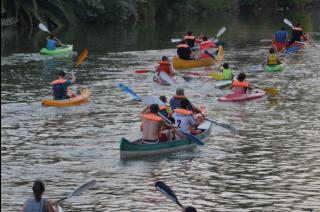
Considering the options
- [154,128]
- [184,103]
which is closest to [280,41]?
[184,103]

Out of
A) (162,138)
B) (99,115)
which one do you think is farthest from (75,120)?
(162,138)

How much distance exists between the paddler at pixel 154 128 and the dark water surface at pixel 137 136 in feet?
1.58

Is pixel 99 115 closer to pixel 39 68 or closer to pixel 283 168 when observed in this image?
pixel 283 168

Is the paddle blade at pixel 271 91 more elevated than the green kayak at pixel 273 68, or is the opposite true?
the green kayak at pixel 273 68

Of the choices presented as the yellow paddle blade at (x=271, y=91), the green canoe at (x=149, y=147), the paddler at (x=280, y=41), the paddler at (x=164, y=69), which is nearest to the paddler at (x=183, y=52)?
the paddler at (x=164, y=69)

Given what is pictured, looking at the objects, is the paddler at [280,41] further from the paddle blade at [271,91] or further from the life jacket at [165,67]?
the paddle blade at [271,91]

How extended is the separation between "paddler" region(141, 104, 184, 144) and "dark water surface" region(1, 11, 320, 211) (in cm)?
48

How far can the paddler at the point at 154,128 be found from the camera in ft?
58.6

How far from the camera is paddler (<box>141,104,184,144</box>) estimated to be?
17.9m

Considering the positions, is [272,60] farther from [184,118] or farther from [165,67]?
[184,118]

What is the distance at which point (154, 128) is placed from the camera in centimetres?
1806

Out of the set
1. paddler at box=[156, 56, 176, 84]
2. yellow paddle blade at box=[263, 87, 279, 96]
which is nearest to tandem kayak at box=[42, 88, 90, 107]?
paddler at box=[156, 56, 176, 84]

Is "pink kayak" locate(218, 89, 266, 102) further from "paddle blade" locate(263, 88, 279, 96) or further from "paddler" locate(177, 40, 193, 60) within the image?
"paddler" locate(177, 40, 193, 60)

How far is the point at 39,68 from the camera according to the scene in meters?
33.8
